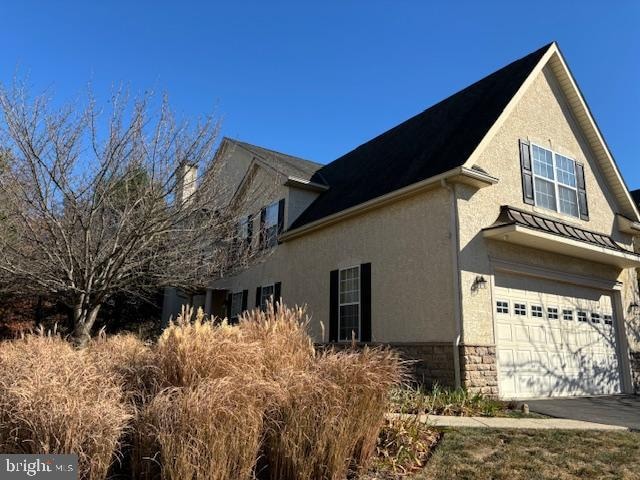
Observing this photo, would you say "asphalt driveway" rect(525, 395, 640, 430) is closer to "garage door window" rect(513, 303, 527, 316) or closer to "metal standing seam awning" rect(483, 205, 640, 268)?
"garage door window" rect(513, 303, 527, 316)

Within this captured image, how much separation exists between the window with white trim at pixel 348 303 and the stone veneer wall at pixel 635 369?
7410mm

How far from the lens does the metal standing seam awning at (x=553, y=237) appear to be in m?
9.76

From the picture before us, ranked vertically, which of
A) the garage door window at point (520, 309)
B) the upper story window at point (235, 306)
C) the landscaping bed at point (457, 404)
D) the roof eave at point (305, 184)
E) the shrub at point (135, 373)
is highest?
the roof eave at point (305, 184)

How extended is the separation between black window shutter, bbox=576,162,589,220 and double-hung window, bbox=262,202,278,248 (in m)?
8.80

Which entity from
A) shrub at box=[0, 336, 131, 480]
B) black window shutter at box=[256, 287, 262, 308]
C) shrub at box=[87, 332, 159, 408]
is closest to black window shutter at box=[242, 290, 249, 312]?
black window shutter at box=[256, 287, 262, 308]

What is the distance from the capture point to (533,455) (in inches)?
207

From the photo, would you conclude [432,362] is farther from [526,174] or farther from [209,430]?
[209,430]

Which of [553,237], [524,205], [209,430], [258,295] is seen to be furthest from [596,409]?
[258,295]

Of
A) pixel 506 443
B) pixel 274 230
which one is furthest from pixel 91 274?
pixel 274 230

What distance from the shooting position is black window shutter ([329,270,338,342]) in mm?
12125

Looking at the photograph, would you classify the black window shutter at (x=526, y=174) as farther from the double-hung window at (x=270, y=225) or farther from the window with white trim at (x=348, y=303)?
Result: the double-hung window at (x=270, y=225)

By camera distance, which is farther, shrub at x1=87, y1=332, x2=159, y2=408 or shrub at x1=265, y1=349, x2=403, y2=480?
shrub at x1=87, y1=332, x2=159, y2=408

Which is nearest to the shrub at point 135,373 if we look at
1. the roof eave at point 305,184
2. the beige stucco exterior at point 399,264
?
the beige stucco exterior at point 399,264

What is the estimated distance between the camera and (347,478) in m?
4.48
